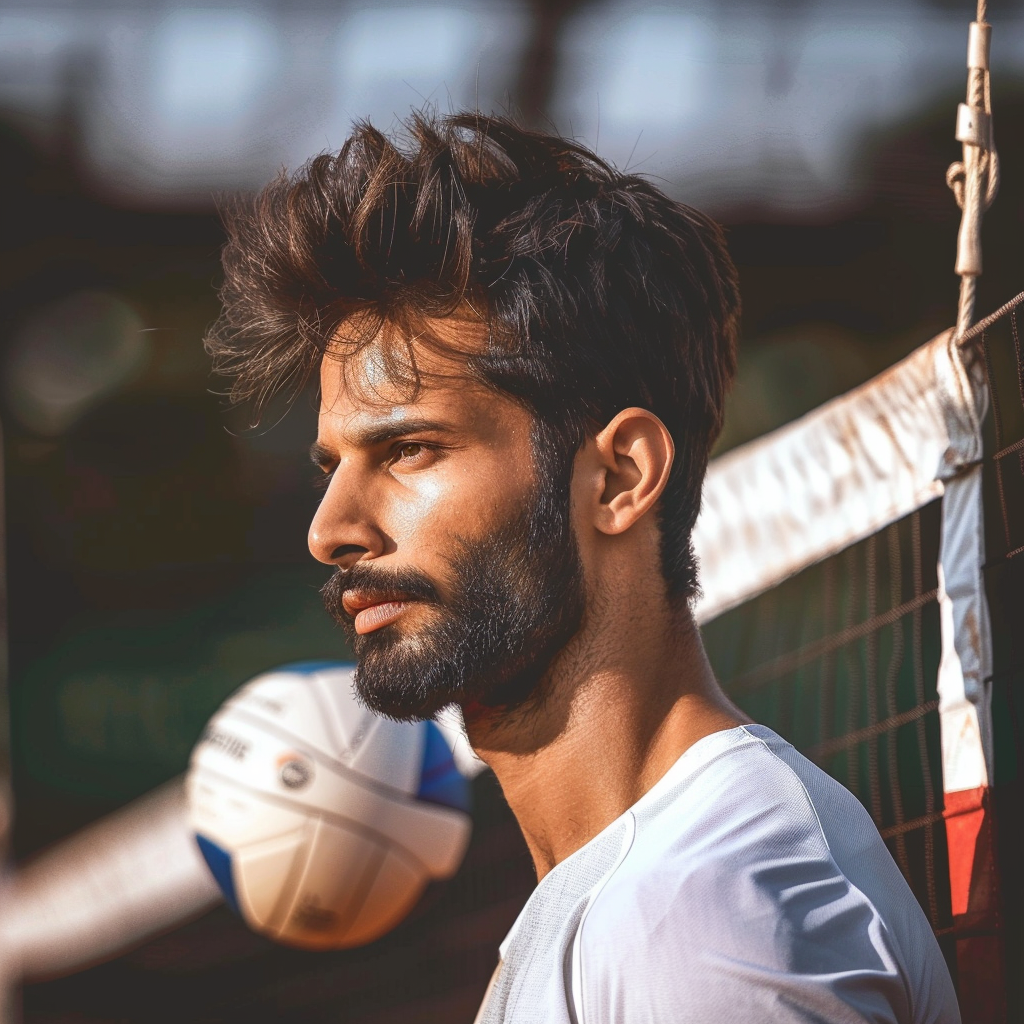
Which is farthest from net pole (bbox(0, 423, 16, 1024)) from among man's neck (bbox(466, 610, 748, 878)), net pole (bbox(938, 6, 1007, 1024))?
net pole (bbox(938, 6, 1007, 1024))

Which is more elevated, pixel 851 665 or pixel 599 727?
pixel 599 727

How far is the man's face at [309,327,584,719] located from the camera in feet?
4.98

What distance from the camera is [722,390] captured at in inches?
71.0

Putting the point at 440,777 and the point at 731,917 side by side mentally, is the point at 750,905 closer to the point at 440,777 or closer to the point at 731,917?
the point at 731,917

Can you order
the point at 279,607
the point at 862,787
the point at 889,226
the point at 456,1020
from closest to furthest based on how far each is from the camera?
the point at 862,787 < the point at 456,1020 < the point at 889,226 < the point at 279,607

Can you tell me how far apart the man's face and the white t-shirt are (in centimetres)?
25

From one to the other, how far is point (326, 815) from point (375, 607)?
4.42 ft

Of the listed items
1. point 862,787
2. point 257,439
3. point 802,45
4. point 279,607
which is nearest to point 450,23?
point 802,45

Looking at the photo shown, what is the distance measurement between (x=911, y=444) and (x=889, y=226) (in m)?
3.43

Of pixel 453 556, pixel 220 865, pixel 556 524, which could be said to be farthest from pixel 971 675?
pixel 220 865

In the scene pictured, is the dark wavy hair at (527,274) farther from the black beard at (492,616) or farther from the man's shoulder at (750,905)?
the man's shoulder at (750,905)

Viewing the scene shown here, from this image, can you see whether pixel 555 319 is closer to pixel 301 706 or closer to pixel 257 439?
pixel 301 706

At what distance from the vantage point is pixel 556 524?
5.02 ft

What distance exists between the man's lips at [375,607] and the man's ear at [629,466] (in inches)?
10.5
